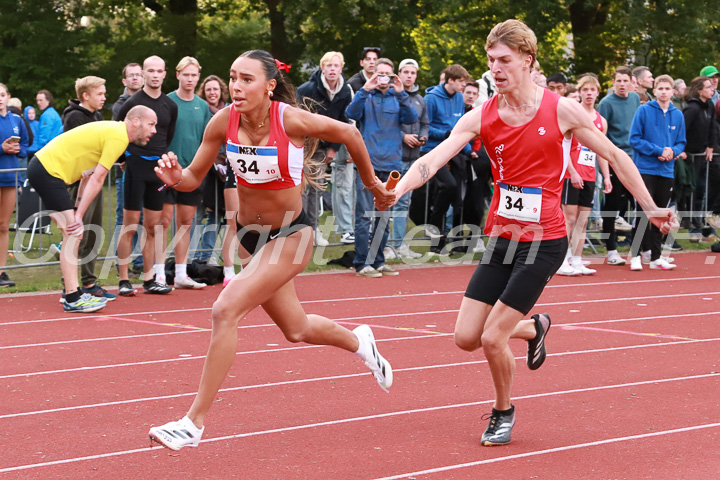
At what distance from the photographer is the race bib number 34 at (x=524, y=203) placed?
566 centimetres

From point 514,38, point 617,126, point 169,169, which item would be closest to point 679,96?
point 617,126

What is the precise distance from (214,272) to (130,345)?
3.26m

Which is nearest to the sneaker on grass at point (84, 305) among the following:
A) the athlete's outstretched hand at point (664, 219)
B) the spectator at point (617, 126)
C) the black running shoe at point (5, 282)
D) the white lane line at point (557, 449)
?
the black running shoe at point (5, 282)

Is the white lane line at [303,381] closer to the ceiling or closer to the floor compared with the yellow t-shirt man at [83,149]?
closer to the floor

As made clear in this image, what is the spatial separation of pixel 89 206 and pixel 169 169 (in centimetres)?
515

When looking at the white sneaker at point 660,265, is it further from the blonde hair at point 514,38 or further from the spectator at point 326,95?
the blonde hair at point 514,38

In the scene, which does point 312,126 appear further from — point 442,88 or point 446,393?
point 442,88

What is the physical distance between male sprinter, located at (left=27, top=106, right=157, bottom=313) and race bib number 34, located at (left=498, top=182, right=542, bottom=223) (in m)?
4.79

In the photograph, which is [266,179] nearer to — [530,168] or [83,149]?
[530,168]

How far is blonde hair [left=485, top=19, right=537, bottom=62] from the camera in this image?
5480 millimetres

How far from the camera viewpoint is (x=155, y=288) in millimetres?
10867

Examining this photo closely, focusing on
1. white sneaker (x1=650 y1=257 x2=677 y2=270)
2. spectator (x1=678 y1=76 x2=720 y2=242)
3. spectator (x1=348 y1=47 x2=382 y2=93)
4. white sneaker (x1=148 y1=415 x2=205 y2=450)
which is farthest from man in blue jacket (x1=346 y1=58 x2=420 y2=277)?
white sneaker (x1=148 y1=415 x2=205 y2=450)

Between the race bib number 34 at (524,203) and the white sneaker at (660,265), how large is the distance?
8.18 m

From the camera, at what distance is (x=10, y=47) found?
31625 mm
